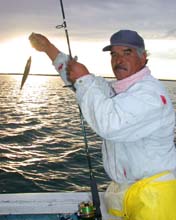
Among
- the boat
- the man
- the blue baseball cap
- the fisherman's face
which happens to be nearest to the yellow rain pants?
the man

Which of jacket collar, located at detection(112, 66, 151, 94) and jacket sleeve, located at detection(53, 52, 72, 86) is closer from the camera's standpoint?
jacket collar, located at detection(112, 66, 151, 94)

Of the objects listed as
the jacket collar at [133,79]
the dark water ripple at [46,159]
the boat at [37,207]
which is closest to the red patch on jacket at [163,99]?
the jacket collar at [133,79]

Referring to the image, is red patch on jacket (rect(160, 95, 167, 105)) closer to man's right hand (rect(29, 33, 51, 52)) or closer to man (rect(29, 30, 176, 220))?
man (rect(29, 30, 176, 220))

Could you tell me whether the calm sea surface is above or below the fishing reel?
below

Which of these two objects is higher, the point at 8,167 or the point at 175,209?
the point at 175,209

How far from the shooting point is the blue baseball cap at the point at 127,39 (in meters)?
3.14

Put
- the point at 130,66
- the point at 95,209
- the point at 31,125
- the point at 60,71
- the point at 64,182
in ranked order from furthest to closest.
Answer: the point at 31,125 → the point at 64,182 → the point at 60,71 → the point at 95,209 → the point at 130,66

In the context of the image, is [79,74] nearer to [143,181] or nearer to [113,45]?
[113,45]

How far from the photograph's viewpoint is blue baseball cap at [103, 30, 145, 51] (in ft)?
10.3

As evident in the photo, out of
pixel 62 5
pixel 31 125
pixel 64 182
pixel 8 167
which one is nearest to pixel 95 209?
pixel 62 5

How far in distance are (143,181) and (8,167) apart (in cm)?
764

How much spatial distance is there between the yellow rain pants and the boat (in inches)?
58.0

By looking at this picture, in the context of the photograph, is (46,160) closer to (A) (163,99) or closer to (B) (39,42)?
(B) (39,42)

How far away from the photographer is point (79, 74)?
9.41ft
